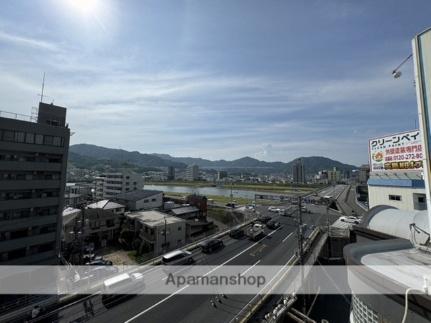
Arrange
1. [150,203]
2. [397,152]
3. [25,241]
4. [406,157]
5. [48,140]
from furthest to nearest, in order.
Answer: [150,203], [48,140], [397,152], [406,157], [25,241]

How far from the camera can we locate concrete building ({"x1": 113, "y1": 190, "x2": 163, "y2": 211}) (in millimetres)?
50000

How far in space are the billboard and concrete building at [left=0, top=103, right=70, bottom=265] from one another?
122ft

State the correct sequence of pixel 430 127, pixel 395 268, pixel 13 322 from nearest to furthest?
pixel 430 127
pixel 395 268
pixel 13 322

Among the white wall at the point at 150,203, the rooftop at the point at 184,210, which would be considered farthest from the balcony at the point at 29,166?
the white wall at the point at 150,203

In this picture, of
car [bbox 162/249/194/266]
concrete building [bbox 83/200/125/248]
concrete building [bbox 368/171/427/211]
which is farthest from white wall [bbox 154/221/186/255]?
concrete building [bbox 368/171/427/211]

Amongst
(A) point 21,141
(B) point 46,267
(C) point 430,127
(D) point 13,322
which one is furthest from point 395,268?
(A) point 21,141

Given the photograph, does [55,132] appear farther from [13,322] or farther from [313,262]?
[313,262]

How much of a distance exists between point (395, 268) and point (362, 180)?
86940 millimetres

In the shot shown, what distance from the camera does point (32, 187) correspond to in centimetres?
2467

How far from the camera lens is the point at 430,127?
267 inches

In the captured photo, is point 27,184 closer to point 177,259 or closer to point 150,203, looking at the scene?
point 177,259

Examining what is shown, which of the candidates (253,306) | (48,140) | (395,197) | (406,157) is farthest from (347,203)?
(48,140)

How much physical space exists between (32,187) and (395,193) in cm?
3946

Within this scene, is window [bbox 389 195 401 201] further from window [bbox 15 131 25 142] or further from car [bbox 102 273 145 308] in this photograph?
window [bbox 15 131 25 142]
